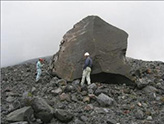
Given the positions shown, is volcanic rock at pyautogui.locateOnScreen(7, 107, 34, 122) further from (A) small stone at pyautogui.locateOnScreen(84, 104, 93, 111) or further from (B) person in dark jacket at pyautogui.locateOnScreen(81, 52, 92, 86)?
(B) person in dark jacket at pyautogui.locateOnScreen(81, 52, 92, 86)

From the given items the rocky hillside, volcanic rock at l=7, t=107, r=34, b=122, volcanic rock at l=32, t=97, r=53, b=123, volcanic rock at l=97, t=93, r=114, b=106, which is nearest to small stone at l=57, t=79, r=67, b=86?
the rocky hillside

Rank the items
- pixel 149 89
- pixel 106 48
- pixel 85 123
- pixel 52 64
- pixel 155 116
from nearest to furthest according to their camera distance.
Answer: pixel 85 123, pixel 155 116, pixel 149 89, pixel 106 48, pixel 52 64

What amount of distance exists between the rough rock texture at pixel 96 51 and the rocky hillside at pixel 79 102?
0.69 metres

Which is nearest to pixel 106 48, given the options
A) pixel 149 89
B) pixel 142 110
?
pixel 149 89

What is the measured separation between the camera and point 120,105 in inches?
525

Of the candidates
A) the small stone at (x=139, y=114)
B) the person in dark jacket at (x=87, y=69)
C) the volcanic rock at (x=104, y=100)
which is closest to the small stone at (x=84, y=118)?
the volcanic rock at (x=104, y=100)

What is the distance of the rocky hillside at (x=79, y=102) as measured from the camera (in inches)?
429

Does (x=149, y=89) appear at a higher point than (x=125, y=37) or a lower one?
lower

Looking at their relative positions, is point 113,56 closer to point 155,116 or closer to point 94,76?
point 94,76

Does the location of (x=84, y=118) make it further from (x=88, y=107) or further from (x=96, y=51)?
(x=96, y=51)

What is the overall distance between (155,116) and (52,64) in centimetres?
865

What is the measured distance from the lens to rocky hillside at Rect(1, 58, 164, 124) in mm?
10891

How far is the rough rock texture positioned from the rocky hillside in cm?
69

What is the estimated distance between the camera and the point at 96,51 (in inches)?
639
